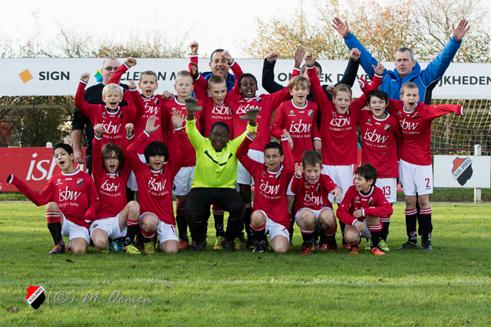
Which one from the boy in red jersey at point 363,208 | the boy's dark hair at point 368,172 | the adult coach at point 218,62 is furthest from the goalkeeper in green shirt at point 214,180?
the boy's dark hair at point 368,172

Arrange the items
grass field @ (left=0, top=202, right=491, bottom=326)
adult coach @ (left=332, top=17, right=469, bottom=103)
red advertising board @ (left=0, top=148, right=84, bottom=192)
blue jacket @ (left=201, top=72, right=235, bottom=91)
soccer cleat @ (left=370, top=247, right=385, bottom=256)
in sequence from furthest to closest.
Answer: red advertising board @ (left=0, top=148, right=84, bottom=192), blue jacket @ (left=201, top=72, right=235, bottom=91), adult coach @ (left=332, top=17, right=469, bottom=103), soccer cleat @ (left=370, top=247, right=385, bottom=256), grass field @ (left=0, top=202, right=491, bottom=326)

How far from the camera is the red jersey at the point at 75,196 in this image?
8.20 metres

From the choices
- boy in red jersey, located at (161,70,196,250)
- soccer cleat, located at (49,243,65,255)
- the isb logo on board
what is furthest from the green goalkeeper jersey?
the isb logo on board

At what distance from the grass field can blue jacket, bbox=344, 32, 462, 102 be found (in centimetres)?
178

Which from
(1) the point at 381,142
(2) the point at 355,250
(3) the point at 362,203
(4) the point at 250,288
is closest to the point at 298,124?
(1) the point at 381,142

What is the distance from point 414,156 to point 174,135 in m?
2.55

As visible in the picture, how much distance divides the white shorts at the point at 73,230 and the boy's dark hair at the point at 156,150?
3.12 feet

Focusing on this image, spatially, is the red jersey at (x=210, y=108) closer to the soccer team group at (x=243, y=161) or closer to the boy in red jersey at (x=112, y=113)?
the soccer team group at (x=243, y=161)

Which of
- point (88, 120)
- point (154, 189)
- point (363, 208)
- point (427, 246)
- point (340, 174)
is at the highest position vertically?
point (88, 120)

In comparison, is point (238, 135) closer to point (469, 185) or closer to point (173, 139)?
point (173, 139)

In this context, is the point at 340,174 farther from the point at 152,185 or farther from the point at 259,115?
the point at 152,185

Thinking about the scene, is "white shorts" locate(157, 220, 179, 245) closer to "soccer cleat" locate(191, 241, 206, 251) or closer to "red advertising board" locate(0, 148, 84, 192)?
"soccer cleat" locate(191, 241, 206, 251)

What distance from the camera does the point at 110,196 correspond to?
8.36 metres

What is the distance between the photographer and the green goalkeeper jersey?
328 inches
